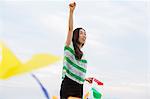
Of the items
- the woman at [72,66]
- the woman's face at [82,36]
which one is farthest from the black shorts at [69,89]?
the woman's face at [82,36]

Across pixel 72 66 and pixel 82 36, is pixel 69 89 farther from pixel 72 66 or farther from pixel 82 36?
pixel 82 36

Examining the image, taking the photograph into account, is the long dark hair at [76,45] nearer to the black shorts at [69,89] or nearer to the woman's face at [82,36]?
the woman's face at [82,36]

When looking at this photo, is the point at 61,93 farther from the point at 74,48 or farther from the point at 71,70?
the point at 74,48

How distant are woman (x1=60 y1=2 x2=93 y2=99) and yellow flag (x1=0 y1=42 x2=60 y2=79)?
0.27 metres

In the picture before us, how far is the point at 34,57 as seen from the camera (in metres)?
2.64

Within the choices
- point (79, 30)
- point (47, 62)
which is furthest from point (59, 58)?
point (79, 30)

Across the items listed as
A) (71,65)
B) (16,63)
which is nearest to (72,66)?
(71,65)

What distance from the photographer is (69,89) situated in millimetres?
2314

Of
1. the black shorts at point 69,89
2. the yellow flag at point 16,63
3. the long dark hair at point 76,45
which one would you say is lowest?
the black shorts at point 69,89

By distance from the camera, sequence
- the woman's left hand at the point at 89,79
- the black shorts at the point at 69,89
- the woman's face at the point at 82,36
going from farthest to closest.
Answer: the woman's left hand at the point at 89,79
the woman's face at the point at 82,36
the black shorts at the point at 69,89

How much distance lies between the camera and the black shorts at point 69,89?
230 centimetres

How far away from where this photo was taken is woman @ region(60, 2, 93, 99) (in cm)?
231

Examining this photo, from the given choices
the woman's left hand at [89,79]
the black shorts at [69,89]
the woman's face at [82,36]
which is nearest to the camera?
the black shorts at [69,89]

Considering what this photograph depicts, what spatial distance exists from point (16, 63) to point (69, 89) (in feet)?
1.75
